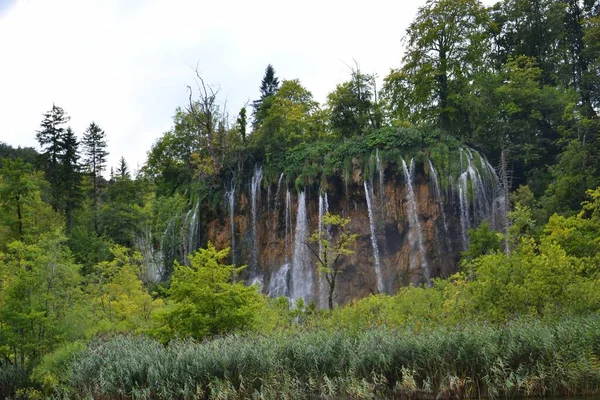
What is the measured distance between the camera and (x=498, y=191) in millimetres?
29156

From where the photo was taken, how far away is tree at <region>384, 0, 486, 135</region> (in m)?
33.8

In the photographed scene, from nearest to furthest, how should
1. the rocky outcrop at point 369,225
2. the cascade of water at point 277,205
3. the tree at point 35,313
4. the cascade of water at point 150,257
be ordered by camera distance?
the tree at point 35,313, the rocky outcrop at point 369,225, the cascade of water at point 277,205, the cascade of water at point 150,257

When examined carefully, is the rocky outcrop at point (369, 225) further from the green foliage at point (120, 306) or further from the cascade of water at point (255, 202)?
the green foliage at point (120, 306)

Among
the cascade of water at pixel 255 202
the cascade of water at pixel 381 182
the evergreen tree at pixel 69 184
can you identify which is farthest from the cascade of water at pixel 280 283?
the evergreen tree at pixel 69 184

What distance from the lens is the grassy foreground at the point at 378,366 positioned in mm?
11477

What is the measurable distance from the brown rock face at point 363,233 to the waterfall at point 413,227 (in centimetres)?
5

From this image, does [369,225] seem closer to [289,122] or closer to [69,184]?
[289,122]

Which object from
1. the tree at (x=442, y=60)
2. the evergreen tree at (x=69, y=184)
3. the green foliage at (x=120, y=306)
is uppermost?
the tree at (x=442, y=60)

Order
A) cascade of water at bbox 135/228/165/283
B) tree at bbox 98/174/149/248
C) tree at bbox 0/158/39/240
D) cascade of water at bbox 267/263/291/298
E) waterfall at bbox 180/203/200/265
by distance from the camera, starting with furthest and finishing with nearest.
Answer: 1. tree at bbox 98/174/149/248
2. cascade of water at bbox 135/228/165/283
3. waterfall at bbox 180/203/200/265
4. cascade of water at bbox 267/263/291/298
5. tree at bbox 0/158/39/240

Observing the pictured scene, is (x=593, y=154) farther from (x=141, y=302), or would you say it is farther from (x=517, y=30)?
(x=141, y=302)

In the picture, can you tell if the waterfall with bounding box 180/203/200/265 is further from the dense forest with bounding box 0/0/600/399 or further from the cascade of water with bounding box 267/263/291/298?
the cascade of water with bounding box 267/263/291/298

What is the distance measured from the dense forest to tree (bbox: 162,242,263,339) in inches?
2.5

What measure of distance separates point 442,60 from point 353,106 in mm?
6617

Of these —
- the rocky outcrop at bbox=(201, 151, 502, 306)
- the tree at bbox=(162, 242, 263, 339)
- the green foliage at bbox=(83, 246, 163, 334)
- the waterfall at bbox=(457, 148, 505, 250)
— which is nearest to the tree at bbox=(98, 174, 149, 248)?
the rocky outcrop at bbox=(201, 151, 502, 306)
